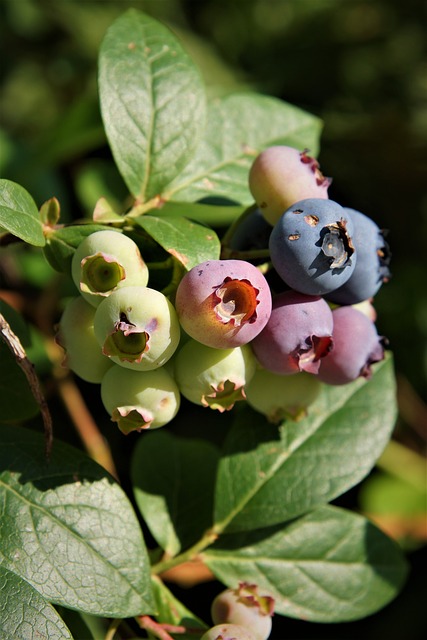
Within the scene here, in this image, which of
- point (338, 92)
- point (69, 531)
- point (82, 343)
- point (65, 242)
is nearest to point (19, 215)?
point (65, 242)

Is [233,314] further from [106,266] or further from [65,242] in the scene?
[65,242]

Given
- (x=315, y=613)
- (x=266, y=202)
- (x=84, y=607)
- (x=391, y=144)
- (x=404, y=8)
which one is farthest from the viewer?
(x=404, y=8)

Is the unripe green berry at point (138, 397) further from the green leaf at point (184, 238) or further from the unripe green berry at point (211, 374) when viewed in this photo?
the green leaf at point (184, 238)

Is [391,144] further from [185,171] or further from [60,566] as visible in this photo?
[60,566]

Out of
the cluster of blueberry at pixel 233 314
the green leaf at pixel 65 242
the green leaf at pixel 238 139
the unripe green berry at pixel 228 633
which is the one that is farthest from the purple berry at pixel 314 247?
the unripe green berry at pixel 228 633

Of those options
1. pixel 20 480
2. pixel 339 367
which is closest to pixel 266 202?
pixel 339 367

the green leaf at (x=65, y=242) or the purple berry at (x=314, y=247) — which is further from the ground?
the purple berry at (x=314, y=247)
